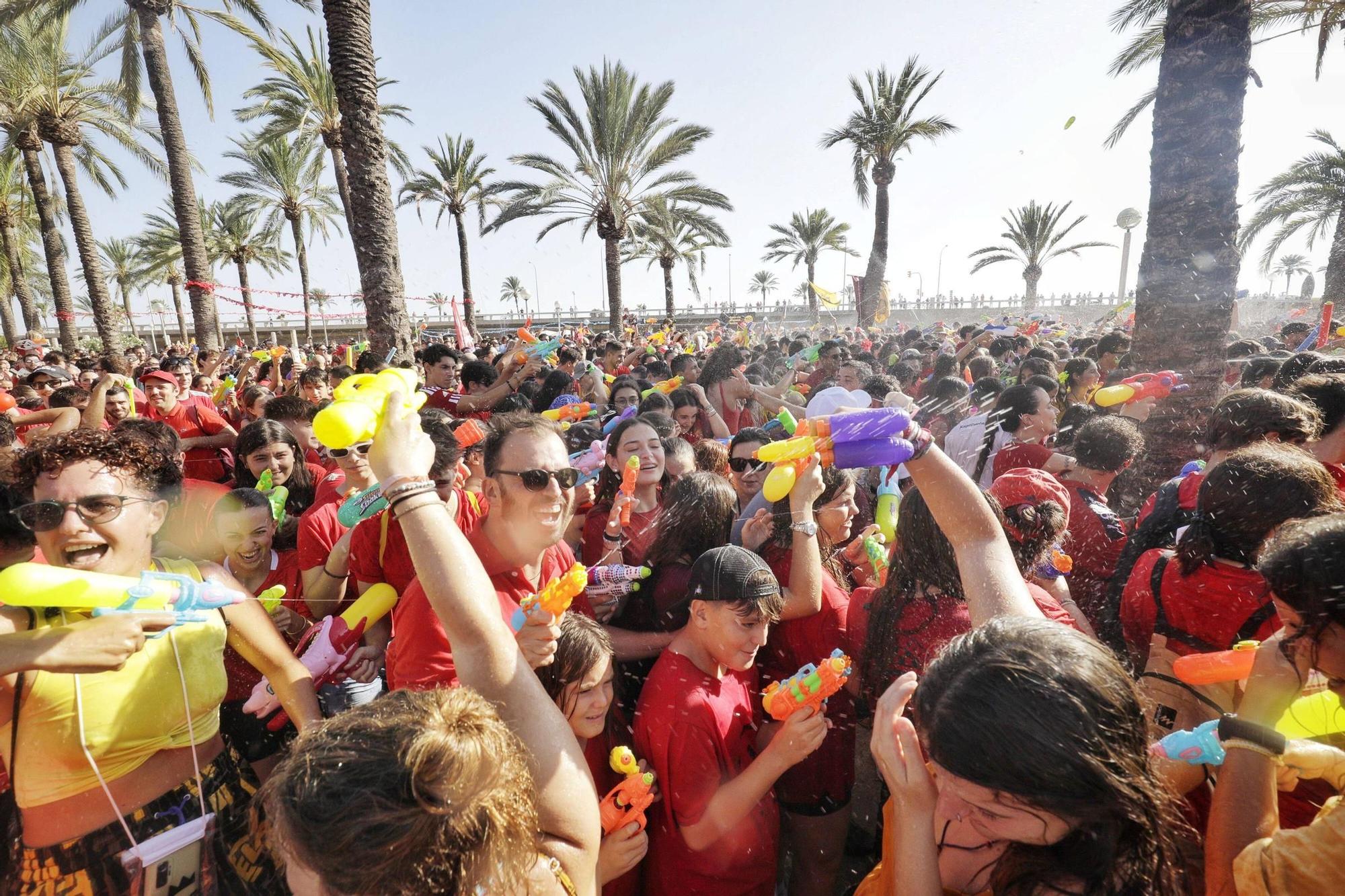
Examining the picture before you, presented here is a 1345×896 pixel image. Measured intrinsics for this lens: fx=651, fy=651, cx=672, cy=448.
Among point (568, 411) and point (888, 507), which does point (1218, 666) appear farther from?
point (568, 411)

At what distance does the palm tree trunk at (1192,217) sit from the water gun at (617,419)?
3.74 metres

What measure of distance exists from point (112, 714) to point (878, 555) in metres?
2.72

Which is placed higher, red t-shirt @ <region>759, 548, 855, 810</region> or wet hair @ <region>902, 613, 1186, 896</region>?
wet hair @ <region>902, 613, 1186, 896</region>

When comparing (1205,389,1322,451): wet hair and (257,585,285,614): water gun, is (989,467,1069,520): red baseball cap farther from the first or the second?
(257,585,285,614): water gun

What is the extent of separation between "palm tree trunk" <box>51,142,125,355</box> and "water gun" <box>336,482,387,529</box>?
16.1 meters

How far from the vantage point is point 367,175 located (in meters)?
6.90

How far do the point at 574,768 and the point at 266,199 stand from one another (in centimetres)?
2811

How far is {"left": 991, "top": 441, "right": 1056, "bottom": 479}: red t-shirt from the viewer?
411 cm

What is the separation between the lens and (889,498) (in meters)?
3.05

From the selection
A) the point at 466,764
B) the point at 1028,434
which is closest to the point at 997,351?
the point at 1028,434

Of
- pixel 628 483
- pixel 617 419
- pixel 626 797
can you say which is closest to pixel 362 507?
pixel 628 483

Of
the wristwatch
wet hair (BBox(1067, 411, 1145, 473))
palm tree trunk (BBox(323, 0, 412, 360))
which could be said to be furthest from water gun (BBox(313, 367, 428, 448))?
palm tree trunk (BBox(323, 0, 412, 360))

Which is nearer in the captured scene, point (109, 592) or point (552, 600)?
point (109, 592)

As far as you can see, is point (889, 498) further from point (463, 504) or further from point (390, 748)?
point (390, 748)
